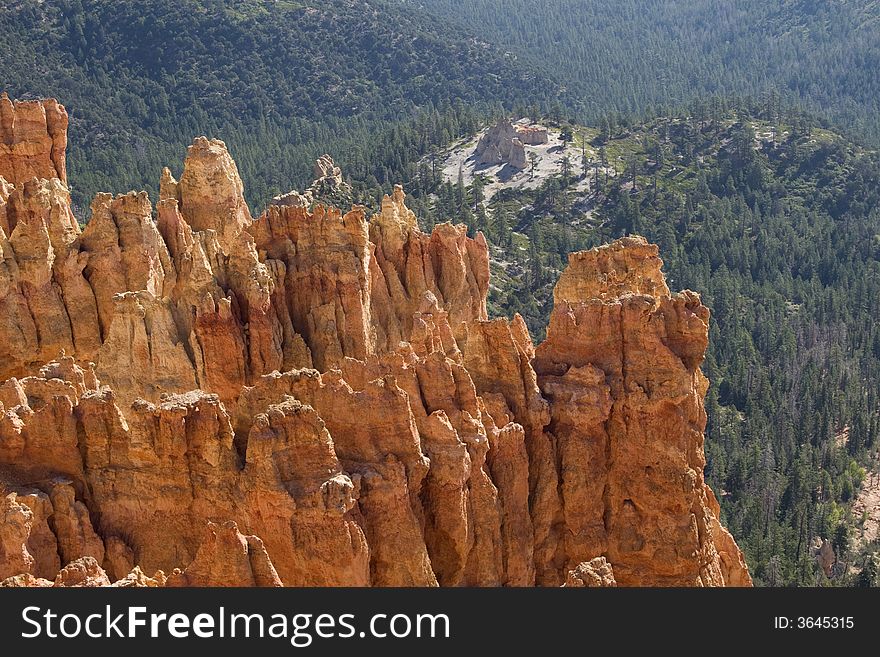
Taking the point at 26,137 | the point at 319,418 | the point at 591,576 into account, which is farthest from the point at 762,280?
the point at 591,576

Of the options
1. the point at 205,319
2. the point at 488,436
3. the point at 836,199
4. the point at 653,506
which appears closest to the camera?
the point at 488,436

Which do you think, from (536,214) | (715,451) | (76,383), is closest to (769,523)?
(715,451)

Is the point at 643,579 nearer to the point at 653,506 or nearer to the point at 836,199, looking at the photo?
the point at 653,506

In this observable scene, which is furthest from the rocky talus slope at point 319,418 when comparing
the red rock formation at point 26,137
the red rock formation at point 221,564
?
the red rock formation at point 26,137

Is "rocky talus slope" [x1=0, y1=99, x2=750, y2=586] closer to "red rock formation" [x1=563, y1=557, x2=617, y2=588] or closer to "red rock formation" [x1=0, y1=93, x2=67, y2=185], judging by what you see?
"red rock formation" [x1=563, y1=557, x2=617, y2=588]

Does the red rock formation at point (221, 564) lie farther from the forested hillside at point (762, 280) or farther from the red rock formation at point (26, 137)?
the forested hillside at point (762, 280)

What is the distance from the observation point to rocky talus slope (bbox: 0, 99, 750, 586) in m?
26.8

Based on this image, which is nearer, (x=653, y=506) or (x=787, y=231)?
(x=653, y=506)

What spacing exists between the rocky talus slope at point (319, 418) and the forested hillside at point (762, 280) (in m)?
Result: 39.0

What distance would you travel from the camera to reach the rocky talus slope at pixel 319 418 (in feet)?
88.0

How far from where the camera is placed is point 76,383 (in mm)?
33438

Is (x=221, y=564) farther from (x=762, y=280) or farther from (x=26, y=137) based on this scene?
(x=762, y=280)

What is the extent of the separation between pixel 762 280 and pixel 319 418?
13756 cm

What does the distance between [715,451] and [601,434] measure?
6792 cm
